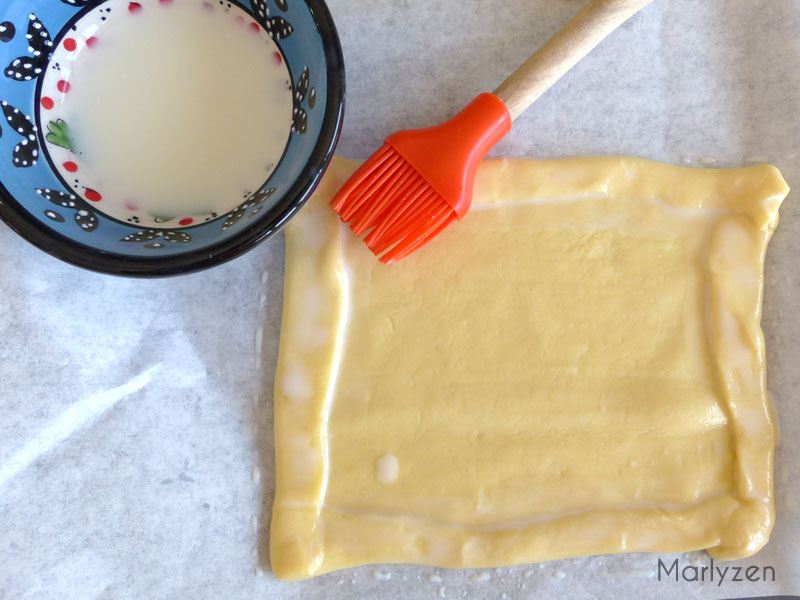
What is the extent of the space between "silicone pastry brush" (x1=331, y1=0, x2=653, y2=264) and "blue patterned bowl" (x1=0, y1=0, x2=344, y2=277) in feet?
0.42

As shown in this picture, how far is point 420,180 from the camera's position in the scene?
904 millimetres

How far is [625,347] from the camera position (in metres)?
0.96

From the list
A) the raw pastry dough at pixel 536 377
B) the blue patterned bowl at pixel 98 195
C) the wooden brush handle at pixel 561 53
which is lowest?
the raw pastry dough at pixel 536 377

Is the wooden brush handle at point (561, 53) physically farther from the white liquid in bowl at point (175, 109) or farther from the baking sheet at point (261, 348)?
the white liquid in bowl at point (175, 109)

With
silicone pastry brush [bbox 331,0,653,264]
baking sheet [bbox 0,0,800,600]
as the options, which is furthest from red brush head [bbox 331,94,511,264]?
baking sheet [bbox 0,0,800,600]

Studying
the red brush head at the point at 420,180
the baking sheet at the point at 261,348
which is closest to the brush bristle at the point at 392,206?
the red brush head at the point at 420,180

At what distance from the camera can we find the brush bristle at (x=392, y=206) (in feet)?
2.96

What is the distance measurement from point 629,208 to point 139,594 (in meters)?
1.01

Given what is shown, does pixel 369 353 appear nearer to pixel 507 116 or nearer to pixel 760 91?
pixel 507 116

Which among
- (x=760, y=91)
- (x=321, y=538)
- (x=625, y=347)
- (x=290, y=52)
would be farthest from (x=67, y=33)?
(x=760, y=91)

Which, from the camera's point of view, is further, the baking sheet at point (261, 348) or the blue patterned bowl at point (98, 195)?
the baking sheet at point (261, 348)

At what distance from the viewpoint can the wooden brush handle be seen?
0.88 metres

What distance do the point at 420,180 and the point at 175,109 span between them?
383mm

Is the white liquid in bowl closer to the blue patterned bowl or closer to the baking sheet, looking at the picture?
the blue patterned bowl
